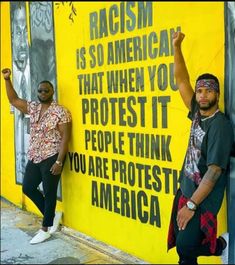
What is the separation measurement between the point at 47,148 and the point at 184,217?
232 cm

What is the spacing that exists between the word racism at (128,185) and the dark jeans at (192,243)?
73cm

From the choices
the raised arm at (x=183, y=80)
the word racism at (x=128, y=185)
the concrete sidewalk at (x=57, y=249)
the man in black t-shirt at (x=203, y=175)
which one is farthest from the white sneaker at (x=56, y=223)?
the raised arm at (x=183, y=80)

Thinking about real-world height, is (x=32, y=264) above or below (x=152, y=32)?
below

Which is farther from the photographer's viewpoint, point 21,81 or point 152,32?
point 21,81

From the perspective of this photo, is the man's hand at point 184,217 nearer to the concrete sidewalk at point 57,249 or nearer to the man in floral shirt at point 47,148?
the concrete sidewalk at point 57,249

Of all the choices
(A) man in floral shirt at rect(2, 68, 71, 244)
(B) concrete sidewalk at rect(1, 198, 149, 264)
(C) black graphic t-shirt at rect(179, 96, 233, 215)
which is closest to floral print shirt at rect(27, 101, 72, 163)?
(A) man in floral shirt at rect(2, 68, 71, 244)

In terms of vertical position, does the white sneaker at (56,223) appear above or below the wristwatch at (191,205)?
below

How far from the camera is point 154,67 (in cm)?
397

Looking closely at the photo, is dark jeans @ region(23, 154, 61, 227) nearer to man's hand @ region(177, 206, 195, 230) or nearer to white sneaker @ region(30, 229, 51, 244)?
white sneaker @ region(30, 229, 51, 244)

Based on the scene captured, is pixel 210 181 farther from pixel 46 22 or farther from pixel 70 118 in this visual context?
pixel 46 22

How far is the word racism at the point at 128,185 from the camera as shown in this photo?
4027 mm

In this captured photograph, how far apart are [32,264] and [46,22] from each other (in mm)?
2769

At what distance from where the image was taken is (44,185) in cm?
510

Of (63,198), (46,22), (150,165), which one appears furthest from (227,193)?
(46,22)
